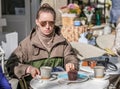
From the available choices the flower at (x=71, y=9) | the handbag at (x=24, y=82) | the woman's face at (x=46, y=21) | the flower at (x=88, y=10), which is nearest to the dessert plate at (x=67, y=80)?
the handbag at (x=24, y=82)

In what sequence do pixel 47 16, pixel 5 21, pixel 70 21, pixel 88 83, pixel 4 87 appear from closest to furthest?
1. pixel 4 87
2. pixel 88 83
3. pixel 47 16
4. pixel 70 21
5. pixel 5 21

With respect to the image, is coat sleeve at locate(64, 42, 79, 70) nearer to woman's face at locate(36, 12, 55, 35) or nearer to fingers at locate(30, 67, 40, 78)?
woman's face at locate(36, 12, 55, 35)

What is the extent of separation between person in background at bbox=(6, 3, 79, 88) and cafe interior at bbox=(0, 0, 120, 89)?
0.12m

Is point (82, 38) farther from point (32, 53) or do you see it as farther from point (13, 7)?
point (32, 53)

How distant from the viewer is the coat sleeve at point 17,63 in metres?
3.15

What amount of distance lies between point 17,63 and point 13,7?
200 inches

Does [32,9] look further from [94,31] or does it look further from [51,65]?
[51,65]

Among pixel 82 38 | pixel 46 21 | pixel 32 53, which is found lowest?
pixel 82 38

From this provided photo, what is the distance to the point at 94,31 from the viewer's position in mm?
7434

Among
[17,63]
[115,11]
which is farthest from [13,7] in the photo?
[17,63]

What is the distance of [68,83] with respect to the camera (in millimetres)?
2871

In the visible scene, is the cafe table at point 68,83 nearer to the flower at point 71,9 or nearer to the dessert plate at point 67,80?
the dessert plate at point 67,80

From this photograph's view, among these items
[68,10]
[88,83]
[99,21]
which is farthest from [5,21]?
[88,83]

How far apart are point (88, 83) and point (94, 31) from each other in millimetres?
4608
